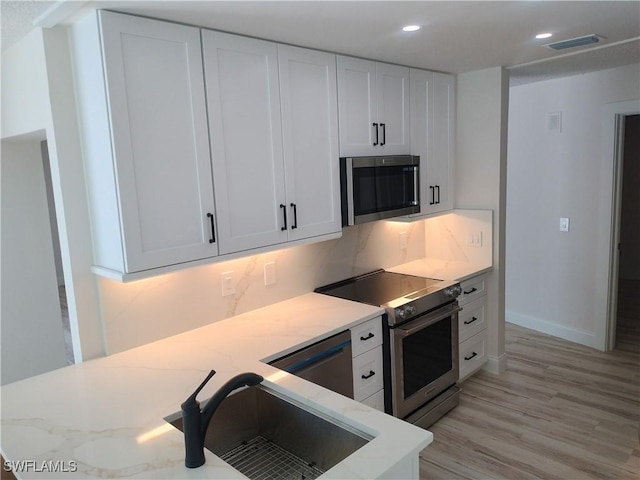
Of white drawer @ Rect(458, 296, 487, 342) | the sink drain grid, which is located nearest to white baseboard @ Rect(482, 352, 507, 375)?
white drawer @ Rect(458, 296, 487, 342)

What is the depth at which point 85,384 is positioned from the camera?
1.92 m

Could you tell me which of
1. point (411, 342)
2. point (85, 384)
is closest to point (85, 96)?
point (85, 384)

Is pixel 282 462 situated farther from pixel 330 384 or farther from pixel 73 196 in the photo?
pixel 73 196

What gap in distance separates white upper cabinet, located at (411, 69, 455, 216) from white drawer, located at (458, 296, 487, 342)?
0.76m

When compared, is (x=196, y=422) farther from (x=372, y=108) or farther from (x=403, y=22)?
(x=372, y=108)

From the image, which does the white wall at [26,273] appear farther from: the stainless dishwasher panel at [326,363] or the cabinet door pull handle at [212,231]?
the stainless dishwasher panel at [326,363]

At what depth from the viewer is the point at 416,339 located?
2836 millimetres

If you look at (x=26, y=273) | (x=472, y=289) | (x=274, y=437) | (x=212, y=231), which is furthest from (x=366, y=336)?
(x=26, y=273)

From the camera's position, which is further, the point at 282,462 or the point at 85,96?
the point at 85,96

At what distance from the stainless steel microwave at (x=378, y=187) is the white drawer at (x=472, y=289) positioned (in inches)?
26.9

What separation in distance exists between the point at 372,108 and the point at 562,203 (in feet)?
7.75

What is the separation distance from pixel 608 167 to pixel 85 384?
4.08 metres

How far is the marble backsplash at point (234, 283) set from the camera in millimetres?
2236

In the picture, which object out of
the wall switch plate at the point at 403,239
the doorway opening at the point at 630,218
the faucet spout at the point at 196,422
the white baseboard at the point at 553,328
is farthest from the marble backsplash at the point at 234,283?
the doorway opening at the point at 630,218
